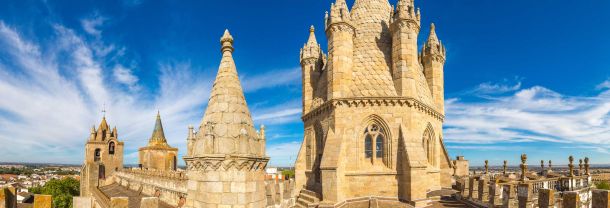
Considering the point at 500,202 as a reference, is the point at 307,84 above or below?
above

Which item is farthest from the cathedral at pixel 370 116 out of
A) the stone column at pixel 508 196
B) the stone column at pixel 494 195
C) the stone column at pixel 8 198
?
the stone column at pixel 8 198

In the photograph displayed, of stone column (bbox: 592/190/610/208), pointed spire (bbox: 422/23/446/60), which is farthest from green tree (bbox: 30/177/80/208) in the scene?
stone column (bbox: 592/190/610/208)

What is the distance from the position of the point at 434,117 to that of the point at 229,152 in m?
18.0

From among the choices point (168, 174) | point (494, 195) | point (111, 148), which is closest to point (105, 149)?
point (111, 148)

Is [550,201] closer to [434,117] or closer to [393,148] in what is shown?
[393,148]

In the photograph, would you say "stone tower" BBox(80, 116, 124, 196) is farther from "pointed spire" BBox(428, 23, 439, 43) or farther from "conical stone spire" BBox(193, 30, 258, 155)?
"conical stone spire" BBox(193, 30, 258, 155)

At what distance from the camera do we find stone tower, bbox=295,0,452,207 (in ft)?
54.5

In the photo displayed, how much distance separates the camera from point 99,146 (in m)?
55.0

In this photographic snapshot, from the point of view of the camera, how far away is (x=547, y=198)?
10.7 meters

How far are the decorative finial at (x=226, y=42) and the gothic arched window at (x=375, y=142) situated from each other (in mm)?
11905

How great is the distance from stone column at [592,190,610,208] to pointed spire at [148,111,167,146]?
52854mm

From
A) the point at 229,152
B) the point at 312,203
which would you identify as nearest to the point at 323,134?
the point at 312,203

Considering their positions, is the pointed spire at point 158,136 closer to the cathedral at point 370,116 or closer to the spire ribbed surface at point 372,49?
the cathedral at point 370,116

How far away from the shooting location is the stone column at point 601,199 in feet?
20.2
